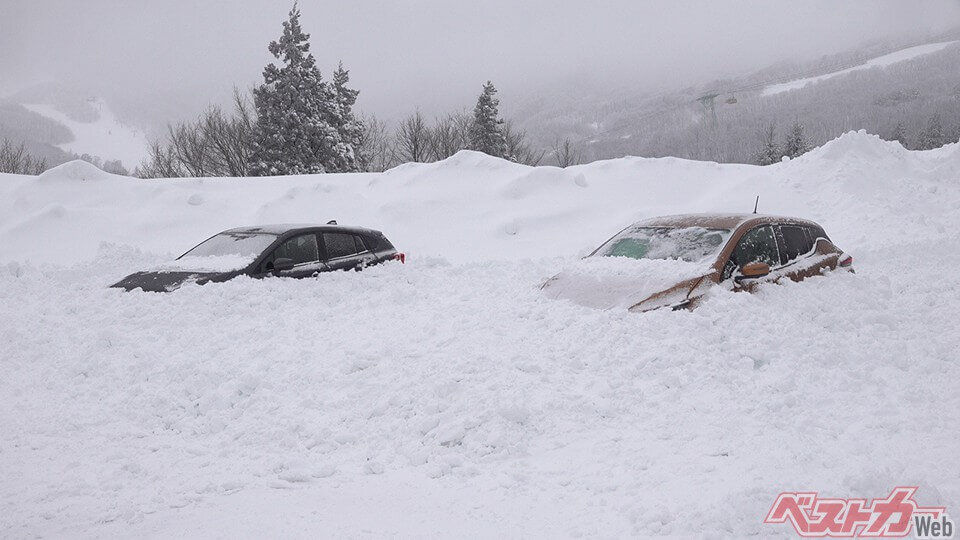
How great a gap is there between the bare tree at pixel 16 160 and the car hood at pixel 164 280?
158 ft

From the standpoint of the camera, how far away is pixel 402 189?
15.7 meters

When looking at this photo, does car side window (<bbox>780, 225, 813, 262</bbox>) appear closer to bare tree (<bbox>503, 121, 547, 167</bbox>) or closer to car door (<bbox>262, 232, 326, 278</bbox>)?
car door (<bbox>262, 232, 326, 278</bbox>)

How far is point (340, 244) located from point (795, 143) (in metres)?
64.8

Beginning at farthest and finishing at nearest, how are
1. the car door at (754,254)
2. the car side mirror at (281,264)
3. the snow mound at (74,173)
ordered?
the snow mound at (74,173) → the car side mirror at (281,264) → the car door at (754,254)

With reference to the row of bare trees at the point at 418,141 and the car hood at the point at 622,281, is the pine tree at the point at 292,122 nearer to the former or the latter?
the row of bare trees at the point at 418,141

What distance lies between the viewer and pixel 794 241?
662cm

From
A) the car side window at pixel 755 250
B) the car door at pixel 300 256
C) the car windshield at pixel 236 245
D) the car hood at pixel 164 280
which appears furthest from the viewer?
the car windshield at pixel 236 245

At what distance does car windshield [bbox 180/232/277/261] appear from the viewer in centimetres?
750

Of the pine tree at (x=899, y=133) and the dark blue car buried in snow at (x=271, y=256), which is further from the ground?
the pine tree at (x=899, y=133)

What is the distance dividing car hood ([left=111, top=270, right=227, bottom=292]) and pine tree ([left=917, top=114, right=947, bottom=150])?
284ft

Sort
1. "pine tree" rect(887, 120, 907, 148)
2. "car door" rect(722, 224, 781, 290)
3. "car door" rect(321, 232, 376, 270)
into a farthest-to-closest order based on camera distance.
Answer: "pine tree" rect(887, 120, 907, 148) → "car door" rect(321, 232, 376, 270) → "car door" rect(722, 224, 781, 290)

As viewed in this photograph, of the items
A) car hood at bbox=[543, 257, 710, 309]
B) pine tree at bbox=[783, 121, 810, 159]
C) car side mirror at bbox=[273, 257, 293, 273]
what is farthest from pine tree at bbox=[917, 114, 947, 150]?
car side mirror at bbox=[273, 257, 293, 273]

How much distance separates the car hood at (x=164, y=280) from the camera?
22.1 ft

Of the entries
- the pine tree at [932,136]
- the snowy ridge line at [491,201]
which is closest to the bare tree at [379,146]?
the snowy ridge line at [491,201]
